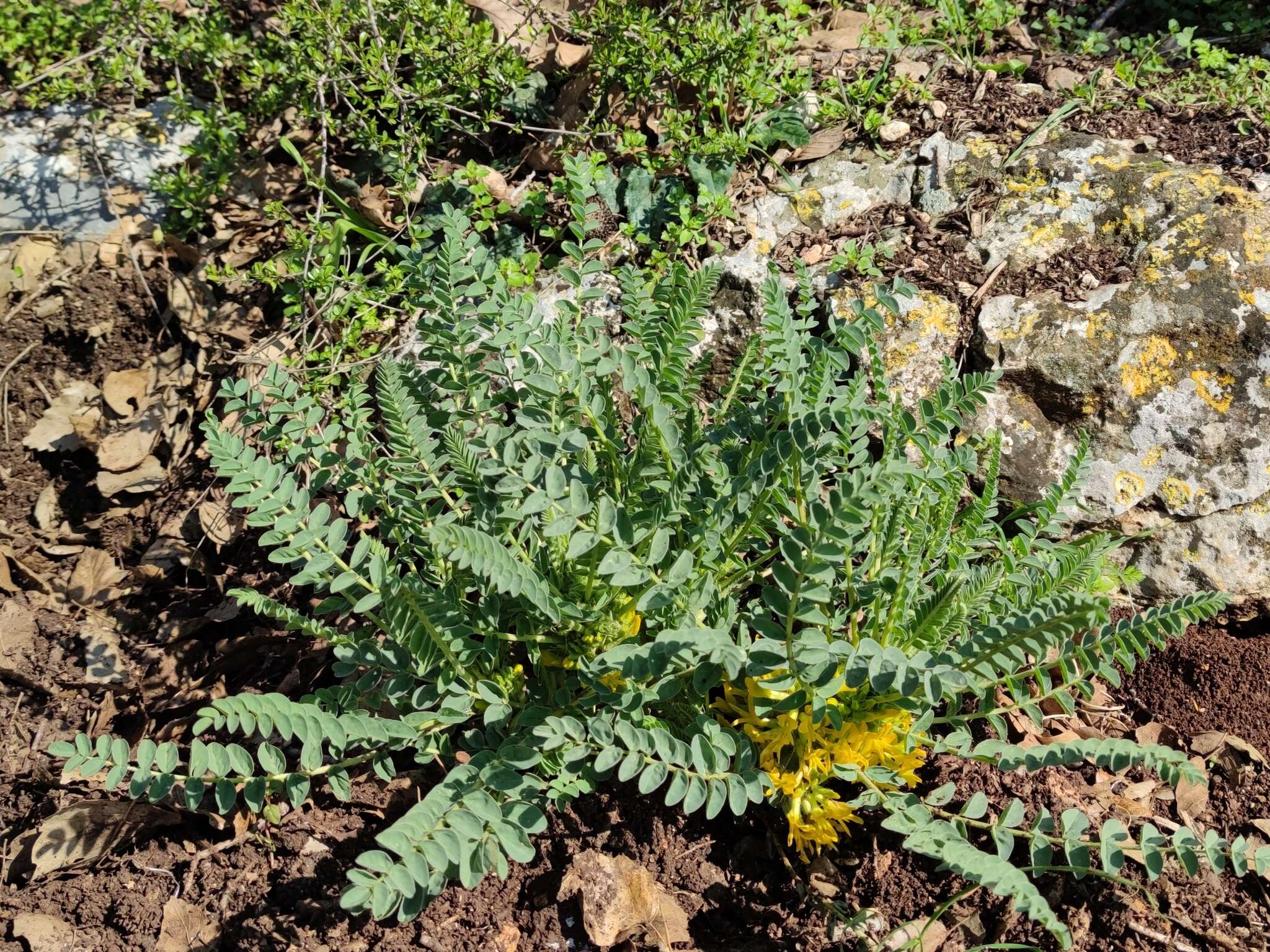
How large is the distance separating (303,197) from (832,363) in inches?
100

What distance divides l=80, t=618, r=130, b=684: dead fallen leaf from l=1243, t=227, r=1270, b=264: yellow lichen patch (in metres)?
3.29

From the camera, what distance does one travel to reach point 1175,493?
8.51ft

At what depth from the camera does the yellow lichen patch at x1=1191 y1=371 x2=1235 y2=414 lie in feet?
8.60

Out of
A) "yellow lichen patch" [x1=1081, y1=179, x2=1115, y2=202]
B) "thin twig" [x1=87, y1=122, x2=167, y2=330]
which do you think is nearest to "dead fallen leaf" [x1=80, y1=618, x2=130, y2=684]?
"thin twig" [x1=87, y1=122, x2=167, y2=330]

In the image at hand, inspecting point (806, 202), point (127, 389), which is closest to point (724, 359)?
point (806, 202)

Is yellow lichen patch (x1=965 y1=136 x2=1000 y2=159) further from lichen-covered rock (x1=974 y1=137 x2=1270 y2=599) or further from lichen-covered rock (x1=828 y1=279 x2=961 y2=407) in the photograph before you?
lichen-covered rock (x1=828 y1=279 x2=961 y2=407)

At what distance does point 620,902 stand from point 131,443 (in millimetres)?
2324

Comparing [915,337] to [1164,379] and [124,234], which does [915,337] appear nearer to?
[1164,379]

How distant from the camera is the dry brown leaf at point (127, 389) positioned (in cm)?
349

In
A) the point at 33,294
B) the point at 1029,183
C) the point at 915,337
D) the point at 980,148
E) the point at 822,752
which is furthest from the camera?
the point at 33,294

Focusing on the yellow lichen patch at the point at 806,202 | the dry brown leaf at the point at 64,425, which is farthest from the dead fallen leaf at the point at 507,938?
the dry brown leaf at the point at 64,425

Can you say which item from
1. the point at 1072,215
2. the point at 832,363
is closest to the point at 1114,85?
the point at 1072,215

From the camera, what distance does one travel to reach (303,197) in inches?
149

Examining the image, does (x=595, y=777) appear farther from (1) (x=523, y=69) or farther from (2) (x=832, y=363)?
(1) (x=523, y=69)
